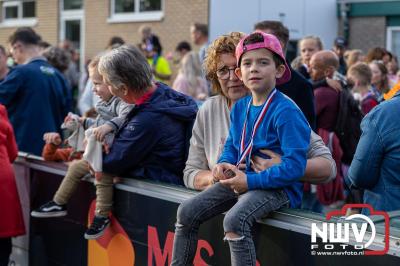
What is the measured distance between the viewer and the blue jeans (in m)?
2.98

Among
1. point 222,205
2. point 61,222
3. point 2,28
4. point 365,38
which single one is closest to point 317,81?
point 61,222

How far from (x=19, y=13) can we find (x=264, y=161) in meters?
17.7

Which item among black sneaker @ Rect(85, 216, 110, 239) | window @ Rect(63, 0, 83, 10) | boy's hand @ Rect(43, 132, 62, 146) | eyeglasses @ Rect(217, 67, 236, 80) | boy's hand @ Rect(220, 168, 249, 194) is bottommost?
black sneaker @ Rect(85, 216, 110, 239)

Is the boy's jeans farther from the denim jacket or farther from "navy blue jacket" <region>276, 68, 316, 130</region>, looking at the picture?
the denim jacket

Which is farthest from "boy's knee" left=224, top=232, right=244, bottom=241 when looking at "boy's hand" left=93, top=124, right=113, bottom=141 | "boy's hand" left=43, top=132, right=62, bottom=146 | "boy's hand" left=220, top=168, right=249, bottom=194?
"boy's hand" left=43, top=132, right=62, bottom=146

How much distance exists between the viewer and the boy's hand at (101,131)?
4160 mm

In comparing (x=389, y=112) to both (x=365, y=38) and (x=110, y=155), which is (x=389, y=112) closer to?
(x=110, y=155)

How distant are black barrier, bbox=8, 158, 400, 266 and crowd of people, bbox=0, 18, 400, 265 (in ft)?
0.37

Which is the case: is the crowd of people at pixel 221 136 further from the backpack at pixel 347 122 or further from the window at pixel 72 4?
the window at pixel 72 4

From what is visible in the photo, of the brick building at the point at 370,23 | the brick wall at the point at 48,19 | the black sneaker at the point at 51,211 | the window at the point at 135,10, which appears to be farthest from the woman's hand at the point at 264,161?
the brick wall at the point at 48,19

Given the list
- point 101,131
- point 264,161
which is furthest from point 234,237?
point 101,131

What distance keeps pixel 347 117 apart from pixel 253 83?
12.2ft

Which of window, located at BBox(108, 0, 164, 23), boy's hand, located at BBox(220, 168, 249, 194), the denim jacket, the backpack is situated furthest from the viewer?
window, located at BBox(108, 0, 164, 23)

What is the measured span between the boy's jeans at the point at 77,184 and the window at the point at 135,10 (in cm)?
1149
